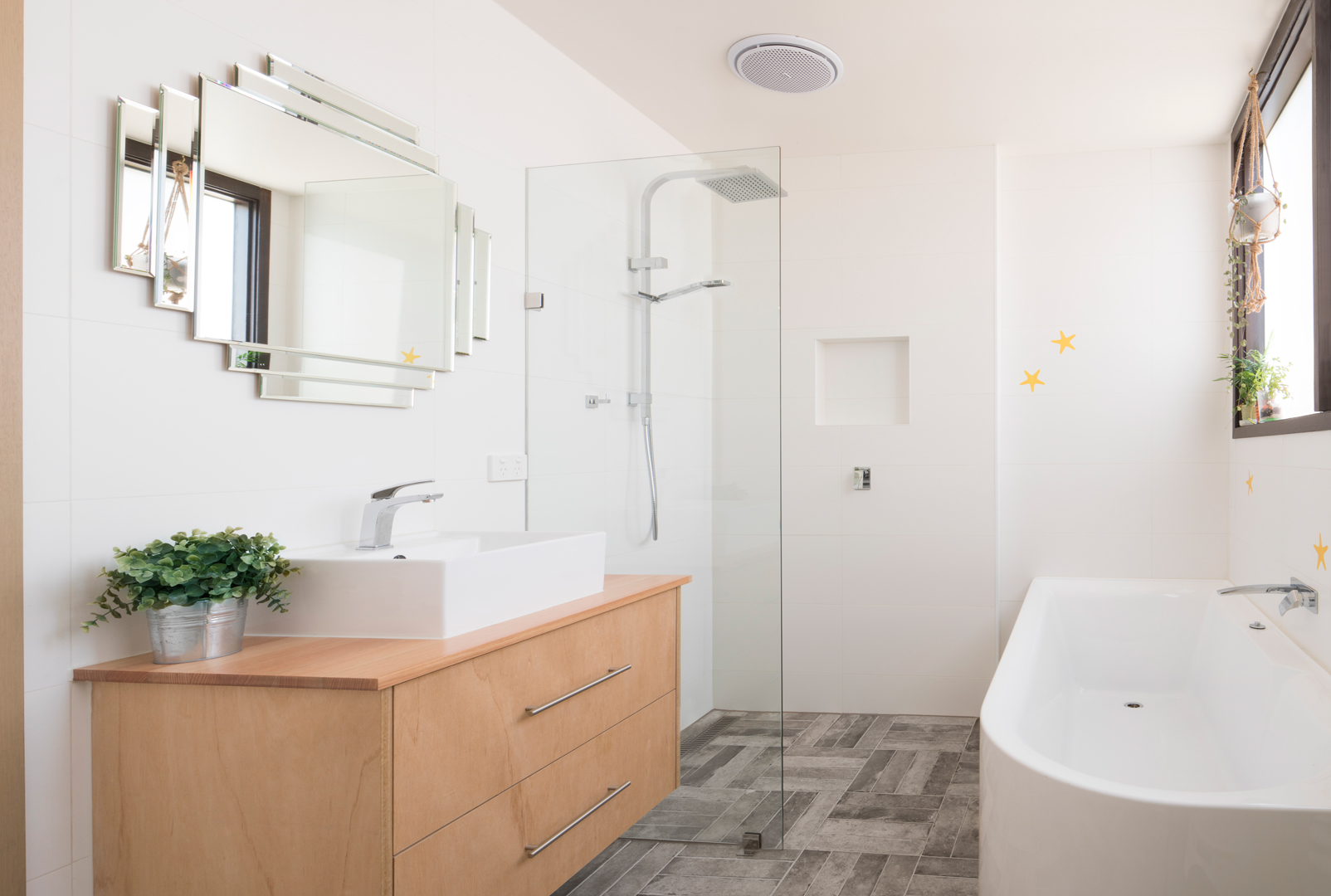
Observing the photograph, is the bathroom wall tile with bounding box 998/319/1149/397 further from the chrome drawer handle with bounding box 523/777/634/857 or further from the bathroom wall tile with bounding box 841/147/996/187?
the chrome drawer handle with bounding box 523/777/634/857

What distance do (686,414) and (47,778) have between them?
165cm

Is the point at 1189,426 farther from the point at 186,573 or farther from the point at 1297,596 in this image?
the point at 186,573

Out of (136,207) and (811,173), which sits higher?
(811,173)

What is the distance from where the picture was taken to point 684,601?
2598 mm

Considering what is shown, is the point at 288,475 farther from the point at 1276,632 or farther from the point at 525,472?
the point at 1276,632

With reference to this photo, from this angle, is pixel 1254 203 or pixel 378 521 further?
pixel 1254 203

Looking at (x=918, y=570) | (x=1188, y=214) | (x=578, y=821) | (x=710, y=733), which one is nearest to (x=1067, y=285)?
(x=1188, y=214)

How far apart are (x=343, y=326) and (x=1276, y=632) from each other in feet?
8.91

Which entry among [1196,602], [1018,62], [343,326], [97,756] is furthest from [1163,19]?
[97,756]

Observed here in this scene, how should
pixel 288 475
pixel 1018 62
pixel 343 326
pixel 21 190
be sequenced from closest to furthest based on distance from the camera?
1. pixel 21 190
2. pixel 288 475
3. pixel 343 326
4. pixel 1018 62

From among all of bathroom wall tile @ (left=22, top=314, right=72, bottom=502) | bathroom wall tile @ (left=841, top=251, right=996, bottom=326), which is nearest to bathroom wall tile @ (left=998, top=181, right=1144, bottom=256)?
bathroom wall tile @ (left=841, top=251, right=996, bottom=326)

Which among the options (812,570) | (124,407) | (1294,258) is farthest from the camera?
(812,570)

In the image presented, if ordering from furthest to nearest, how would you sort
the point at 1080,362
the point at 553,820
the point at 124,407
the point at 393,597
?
the point at 1080,362 < the point at 553,820 < the point at 393,597 < the point at 124,407

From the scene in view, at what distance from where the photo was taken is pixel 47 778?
1.39m
